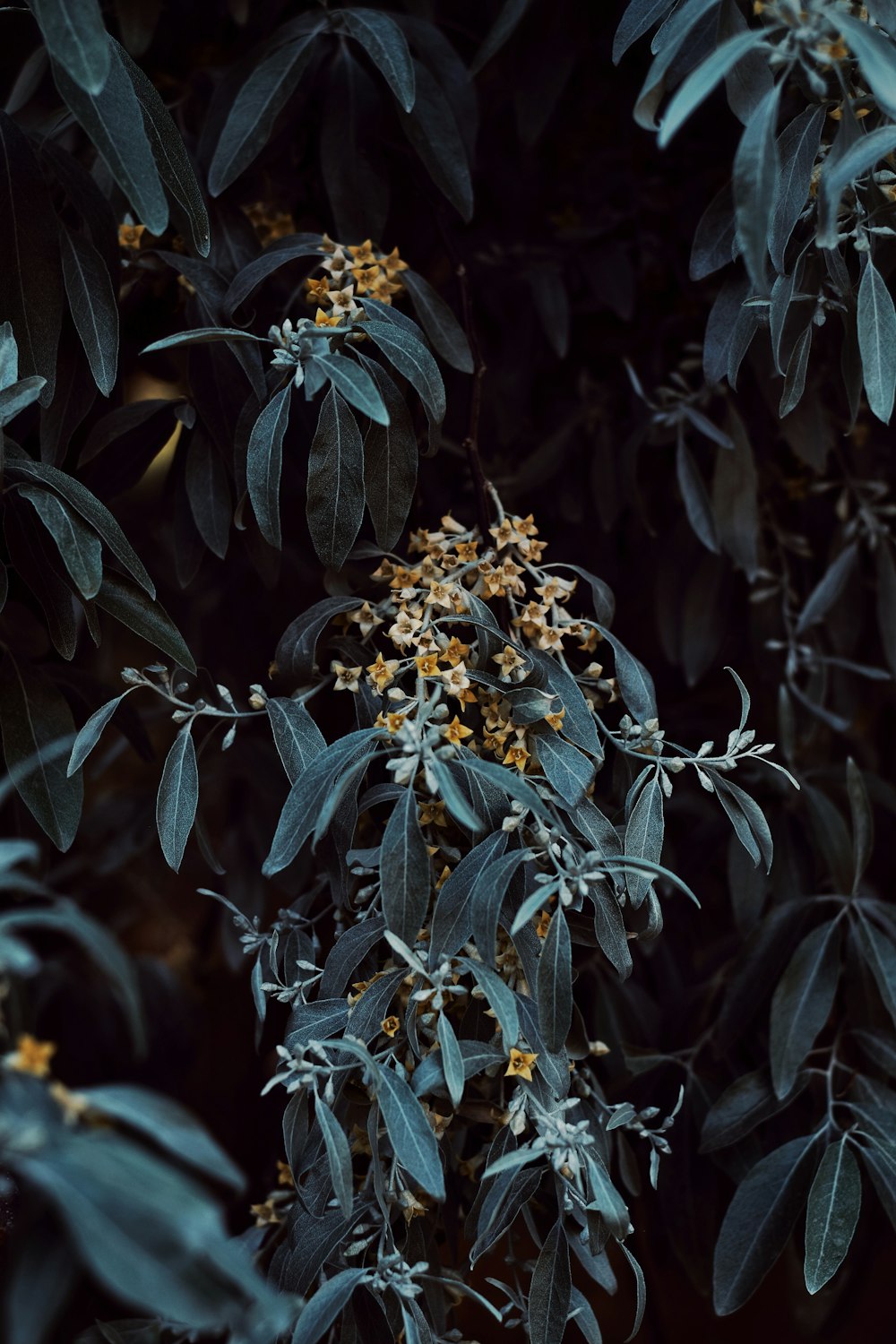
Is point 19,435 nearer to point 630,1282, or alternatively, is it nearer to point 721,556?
point 721,556

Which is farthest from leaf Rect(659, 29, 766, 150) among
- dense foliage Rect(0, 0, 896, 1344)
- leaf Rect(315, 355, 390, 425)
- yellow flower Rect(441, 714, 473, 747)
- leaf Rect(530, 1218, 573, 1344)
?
leaf Rect(530, 1218, 573, 1344)

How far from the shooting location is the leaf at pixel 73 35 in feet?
1.98

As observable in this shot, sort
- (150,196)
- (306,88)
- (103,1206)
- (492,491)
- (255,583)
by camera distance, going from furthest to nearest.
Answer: (255,583), (306,88), (492,491), (150,196), (103,1206)

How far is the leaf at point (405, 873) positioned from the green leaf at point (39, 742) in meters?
0.24

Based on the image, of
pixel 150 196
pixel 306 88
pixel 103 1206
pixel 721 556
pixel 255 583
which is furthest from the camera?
pixel 255 583

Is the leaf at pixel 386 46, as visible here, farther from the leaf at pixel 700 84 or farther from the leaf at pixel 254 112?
the leaf at pixel 700 84

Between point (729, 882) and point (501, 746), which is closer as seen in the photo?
point (501, 746)

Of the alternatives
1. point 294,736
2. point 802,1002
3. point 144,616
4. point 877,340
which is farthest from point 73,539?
point 802,1002

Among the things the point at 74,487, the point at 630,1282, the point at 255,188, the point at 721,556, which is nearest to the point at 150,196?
the point at 74,487

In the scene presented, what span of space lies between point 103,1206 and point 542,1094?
374mm

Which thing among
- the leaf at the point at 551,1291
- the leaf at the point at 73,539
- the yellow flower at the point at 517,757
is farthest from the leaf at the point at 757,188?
the leaf at the point at 551,1291

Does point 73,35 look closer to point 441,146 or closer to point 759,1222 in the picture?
point 441,146

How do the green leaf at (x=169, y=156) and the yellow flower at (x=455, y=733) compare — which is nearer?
the yellow flower at (x=455, y=733)

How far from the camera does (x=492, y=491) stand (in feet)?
2.84
